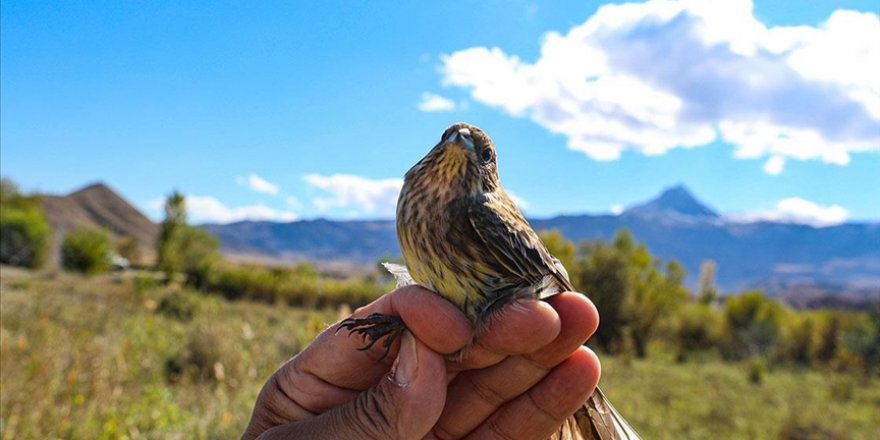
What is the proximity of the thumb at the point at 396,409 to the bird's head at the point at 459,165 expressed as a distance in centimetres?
73

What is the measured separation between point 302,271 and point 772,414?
27641mm

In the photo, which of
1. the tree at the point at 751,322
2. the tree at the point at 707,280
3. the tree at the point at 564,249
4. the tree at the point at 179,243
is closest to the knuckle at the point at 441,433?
the tree at the point at 564,249

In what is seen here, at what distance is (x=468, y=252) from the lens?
2537mm

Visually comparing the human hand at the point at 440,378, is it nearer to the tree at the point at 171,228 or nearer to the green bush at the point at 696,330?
the green bush at the point at 696,330

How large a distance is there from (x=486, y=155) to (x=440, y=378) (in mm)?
1056

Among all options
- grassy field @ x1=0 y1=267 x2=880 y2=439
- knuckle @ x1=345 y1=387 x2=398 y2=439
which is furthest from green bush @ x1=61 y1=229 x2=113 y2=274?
knuckle @ x1=345 y1=387 x2=398 y2=439

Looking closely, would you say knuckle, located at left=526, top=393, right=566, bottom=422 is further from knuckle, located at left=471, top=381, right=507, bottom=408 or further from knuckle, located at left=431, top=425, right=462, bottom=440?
knuckle, located at left=431, top=425, right=462, bottom=440

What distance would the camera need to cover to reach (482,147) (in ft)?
9.35

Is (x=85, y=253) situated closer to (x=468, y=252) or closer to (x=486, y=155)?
(x=486, y=155)

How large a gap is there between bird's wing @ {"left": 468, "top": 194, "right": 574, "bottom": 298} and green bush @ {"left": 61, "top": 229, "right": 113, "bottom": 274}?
1400 inches

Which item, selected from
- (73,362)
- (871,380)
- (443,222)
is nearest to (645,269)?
(871,380)

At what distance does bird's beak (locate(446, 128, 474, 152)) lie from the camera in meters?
2.77

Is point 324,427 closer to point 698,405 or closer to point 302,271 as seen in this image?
point 698,405

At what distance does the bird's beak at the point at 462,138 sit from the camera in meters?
2.77
